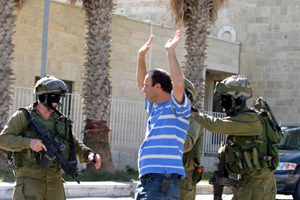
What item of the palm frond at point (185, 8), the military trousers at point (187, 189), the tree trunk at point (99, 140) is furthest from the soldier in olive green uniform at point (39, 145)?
the palm frond at point (185, 8)

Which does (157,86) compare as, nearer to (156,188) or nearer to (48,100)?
(156,188)

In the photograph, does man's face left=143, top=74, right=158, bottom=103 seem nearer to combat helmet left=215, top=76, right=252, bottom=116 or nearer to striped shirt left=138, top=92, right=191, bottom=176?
striped shirt left=138, top=92, right=191, bottom=176

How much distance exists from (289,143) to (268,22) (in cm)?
1002

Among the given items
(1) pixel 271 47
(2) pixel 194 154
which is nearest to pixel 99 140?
(2) pixel 194 154

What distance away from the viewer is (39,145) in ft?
14.0

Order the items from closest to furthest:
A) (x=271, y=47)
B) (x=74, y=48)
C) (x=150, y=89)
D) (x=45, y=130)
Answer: (x=150, y=89) < (x=45, y=130) < (x=74, y=48) < (x=271, y=47)

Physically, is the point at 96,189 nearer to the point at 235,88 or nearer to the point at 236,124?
the point at 235,88

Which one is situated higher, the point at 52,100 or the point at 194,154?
the point at 52,100

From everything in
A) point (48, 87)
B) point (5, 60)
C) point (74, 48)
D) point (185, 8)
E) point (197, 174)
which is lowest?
point (197, 174)

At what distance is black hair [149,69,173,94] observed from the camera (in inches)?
151

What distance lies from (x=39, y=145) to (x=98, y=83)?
24.2 feet

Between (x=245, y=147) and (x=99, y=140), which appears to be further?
(x=99, y=140)

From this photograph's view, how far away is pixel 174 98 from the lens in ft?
12.3

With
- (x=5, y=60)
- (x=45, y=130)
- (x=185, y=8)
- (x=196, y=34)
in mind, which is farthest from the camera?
(x=185, y=8)
